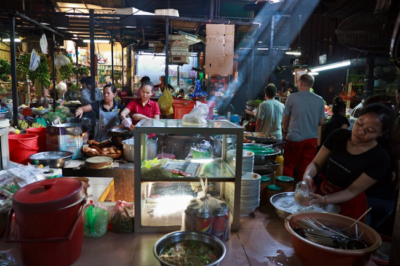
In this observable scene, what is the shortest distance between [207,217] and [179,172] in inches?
19.9

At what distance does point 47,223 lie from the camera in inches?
60.9

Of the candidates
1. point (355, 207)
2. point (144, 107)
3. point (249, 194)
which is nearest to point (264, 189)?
point (249, 194)

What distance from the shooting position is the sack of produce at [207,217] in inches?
69.5

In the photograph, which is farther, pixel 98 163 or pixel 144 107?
pixel 144 107

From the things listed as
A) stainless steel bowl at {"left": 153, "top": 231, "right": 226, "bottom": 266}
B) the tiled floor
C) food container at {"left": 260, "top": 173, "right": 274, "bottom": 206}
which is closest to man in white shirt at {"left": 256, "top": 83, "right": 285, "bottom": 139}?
food container at {"left": 260, "top": 173, "right": 274, "bottom": 206}

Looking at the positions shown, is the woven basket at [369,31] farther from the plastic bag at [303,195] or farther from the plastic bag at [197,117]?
the plastic bag at [197,117]

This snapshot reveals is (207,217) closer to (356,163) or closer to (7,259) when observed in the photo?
(7,259)

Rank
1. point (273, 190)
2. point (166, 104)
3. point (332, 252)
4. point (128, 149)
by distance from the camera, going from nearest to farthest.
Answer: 1. point (332, 252)
2. point (273, 190)
3. point (128, 149)
4. point (166, 104)

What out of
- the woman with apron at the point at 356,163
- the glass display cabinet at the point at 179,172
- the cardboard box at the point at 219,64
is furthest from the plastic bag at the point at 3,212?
the cardboard box at the point at 219,64

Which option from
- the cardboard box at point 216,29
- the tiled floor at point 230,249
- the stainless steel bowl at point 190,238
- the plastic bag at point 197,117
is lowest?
the tiled floor at point 230,249

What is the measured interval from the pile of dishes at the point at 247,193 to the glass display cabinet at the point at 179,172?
0.04 m

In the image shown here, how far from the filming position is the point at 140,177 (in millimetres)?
2014

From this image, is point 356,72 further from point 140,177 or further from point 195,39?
point 140,177

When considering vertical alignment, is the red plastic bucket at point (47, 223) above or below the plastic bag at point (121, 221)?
above
